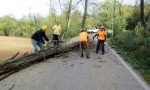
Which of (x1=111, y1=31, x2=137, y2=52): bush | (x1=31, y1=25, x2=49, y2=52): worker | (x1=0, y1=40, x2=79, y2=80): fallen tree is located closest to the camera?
(x1=0, y1=40, x2=79, y2=80): fallen tree

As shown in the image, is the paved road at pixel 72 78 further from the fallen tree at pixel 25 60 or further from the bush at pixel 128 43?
the bush at pixel 128 43

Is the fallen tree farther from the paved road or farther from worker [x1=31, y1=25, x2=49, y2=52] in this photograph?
worker [x1=31, y1=25, x2=49, y2=52]

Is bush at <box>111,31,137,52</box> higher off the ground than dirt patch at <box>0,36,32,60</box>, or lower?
higher

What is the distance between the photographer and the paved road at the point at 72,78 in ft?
36.3

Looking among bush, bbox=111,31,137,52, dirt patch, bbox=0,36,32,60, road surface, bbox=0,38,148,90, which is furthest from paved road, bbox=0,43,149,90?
dirt patch, bbox=0,36,32,60

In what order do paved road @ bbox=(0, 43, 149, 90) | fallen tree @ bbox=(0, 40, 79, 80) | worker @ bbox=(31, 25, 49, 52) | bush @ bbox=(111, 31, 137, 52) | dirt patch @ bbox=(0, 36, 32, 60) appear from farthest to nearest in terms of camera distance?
1. dirt patch @ bbox=(0, 36, 32, 60)
2. bush @ bbox=(111, 31, 137, 52)
3. worker @ bbox=(31, 25, 49, 52)
4. fallen tree @ bbox=(0, 40, 79, 80)
5. paved road @ bbox=(0, 43, 149, 90)

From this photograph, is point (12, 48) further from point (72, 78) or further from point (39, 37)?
point (72, 78)

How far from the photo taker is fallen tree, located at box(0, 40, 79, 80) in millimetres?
13323

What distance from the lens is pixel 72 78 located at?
12.8 metres

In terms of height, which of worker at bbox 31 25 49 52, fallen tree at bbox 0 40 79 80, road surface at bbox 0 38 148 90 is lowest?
road surface at bbox 0 38 148 90

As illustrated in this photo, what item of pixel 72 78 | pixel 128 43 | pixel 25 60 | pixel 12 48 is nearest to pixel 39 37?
pixel 25 60

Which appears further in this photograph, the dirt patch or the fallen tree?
the dirt patch

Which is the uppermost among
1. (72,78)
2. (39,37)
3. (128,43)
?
(39,37)

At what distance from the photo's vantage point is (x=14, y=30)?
104875mm
